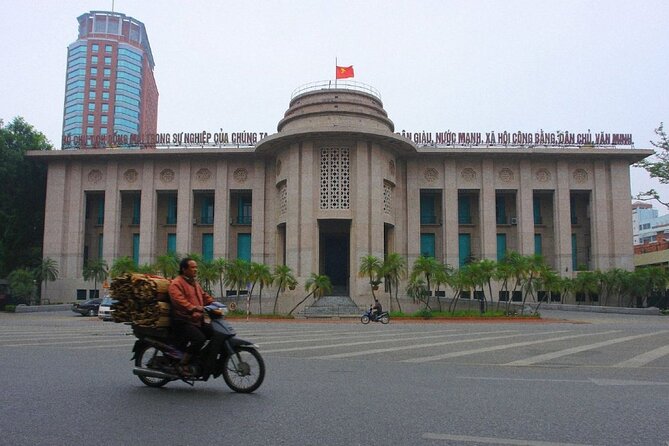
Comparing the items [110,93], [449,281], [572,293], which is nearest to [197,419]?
[449,281]

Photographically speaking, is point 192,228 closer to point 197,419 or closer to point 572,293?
point 572,293

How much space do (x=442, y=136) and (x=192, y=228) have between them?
23098 mm

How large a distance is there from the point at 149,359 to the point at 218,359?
98 cm

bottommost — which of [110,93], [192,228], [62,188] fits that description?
[192,228]

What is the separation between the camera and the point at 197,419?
5.22 m

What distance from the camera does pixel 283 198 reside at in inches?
1876

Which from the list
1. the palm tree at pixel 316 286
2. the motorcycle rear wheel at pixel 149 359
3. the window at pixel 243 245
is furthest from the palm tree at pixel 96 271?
the motorcycle rear wheel at pixel 149 359

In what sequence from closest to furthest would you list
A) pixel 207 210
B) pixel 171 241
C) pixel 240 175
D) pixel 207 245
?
pixel 240 175
pixel 207 245
pixel 171 241
pixel 207 210

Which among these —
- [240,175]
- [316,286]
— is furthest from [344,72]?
[316,286]

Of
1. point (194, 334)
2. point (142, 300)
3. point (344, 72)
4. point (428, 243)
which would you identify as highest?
point (344, 72)

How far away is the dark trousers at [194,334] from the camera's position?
6648 millimetres

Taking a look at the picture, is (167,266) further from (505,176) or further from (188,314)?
(188,314)

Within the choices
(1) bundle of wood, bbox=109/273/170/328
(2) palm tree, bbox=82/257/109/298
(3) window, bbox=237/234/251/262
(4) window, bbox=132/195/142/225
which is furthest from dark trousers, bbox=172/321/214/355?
(4) window, bbox=132/195/142/225

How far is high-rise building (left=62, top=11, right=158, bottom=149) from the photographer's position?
4134 inches
